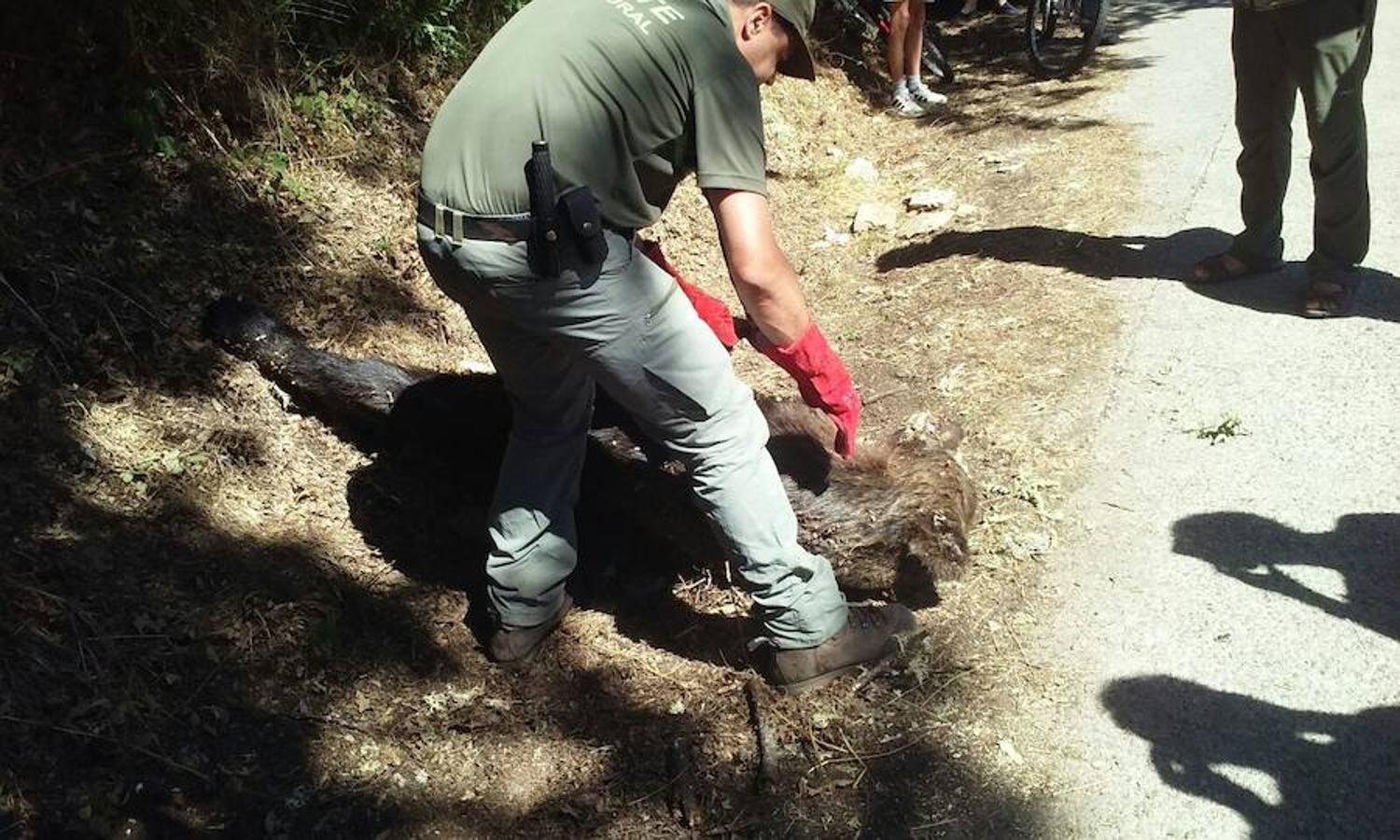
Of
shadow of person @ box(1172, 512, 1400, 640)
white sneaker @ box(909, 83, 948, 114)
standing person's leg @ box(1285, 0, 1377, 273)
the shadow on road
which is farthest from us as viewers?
white sneaker @ box(909, 83, 948, 114)

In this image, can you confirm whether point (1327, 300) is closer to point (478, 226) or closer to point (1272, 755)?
point (1272, 755)

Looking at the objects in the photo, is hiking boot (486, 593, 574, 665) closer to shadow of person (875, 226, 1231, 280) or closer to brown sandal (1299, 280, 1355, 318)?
shadow of person (875, 226, 1231, 280)

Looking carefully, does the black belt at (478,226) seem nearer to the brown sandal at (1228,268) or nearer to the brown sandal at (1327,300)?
the brown sandal at (1327,300)

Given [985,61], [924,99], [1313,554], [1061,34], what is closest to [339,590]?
[1313,554]

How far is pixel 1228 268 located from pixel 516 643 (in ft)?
12.5

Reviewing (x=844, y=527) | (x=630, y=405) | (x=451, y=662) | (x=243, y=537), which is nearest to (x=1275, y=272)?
(x=844, y=527)

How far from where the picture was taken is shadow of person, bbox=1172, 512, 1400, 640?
11.2ft

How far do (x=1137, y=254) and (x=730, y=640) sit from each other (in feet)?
11.2

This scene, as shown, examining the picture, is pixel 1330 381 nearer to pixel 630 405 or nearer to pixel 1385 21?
pixel 630 405

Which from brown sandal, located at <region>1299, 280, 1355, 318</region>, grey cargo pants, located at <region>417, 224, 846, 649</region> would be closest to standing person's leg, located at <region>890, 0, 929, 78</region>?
brown sandal, located at <region>1299, 280, 1355, 318</region>

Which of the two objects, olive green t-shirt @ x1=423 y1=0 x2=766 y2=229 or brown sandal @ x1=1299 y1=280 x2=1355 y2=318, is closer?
olive green t-shirt @ x1=423 y1=0 x2=766 y2=229

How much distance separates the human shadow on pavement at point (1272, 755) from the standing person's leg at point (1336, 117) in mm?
2546

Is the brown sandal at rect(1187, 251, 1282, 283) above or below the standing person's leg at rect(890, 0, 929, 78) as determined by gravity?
below

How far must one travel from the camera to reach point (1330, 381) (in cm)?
447
